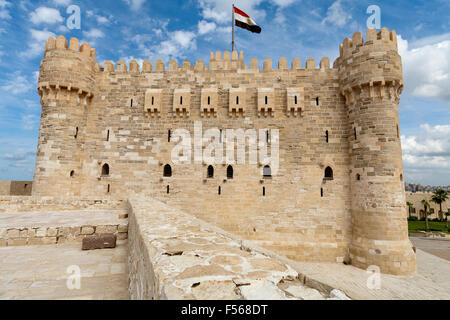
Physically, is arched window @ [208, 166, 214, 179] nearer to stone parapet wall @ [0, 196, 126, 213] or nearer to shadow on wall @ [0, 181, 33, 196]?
stone parapet wall @ [0, 196, 126, 213]

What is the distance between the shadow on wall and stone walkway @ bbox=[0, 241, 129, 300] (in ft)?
37.1

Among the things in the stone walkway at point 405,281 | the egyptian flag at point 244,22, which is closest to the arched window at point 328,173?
the stone walkway at point 405,281

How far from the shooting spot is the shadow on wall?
1374 cm

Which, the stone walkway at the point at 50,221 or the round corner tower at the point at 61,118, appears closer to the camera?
the stone walkway at the point at 50,221

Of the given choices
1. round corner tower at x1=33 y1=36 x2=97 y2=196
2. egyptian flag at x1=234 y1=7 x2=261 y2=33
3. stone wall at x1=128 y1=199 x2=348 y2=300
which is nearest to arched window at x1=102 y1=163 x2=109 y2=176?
round corner tower at x1=33 y1=36 x2=97 y2=196

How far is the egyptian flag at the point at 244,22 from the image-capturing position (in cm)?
1432

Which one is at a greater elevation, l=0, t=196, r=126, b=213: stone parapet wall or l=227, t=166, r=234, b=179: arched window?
l=227, t=166, r=234, b=179: arched window

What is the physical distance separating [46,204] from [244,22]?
539 inches

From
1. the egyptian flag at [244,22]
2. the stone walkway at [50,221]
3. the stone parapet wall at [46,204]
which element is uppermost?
the egyptian flag at [244,22]

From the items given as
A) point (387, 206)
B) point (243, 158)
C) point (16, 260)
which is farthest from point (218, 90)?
point (16, 260)

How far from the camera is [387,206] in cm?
1039

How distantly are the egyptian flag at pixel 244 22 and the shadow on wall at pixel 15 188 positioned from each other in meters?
15.5

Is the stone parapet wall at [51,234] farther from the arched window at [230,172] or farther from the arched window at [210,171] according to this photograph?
the arched window at [230,172]

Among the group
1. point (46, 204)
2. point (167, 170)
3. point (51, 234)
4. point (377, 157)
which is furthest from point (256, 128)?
point (46, 204)
